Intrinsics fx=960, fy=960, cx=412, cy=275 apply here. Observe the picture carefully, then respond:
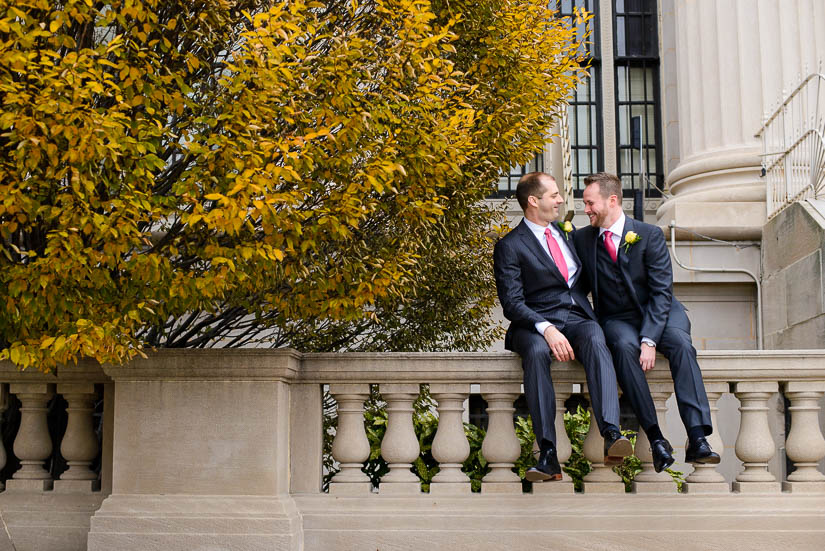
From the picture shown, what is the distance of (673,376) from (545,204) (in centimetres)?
141

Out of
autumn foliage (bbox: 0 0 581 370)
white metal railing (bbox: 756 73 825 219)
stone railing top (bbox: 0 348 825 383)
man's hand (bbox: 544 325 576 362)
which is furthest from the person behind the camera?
white metal railing (bbox: 756 73 825 219)

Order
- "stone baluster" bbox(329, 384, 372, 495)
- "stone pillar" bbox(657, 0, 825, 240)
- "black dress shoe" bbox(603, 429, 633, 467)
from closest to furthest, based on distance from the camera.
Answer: "black dress shoe" bbox(603, 429, 633, 467) < "stone baluster" bbox(329, 384, 372, 495) < "stone pillar" bbox(657, 0, 825, 240)

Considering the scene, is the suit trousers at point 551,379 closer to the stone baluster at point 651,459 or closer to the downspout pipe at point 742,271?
the stone baluster at point 651,459

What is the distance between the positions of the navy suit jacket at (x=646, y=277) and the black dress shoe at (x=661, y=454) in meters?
0.64

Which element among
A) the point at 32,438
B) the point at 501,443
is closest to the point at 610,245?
the point at 501,443

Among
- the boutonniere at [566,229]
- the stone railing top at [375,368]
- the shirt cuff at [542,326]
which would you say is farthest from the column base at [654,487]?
the boutonniere at [566,229]

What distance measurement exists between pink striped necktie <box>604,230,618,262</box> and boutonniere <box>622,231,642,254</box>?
9 centimetres

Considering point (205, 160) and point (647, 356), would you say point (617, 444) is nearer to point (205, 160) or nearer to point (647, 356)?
point (647, 356)

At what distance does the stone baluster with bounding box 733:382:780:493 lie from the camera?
20.1 feet

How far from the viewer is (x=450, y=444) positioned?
6.25 meters

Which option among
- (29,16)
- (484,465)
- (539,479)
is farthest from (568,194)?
(29,16)

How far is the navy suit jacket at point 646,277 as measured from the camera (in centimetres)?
606

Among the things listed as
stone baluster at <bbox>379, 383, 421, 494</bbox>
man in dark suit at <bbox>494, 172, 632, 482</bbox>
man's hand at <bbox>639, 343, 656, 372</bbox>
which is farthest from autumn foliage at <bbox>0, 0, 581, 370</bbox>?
man's hand at <bbox>639, 343, 656, 372</bbox>

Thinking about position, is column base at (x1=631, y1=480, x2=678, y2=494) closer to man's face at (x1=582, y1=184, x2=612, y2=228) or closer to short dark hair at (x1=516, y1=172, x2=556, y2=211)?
man's face at (x1=582, y1=184, x2=612, y2=228)
